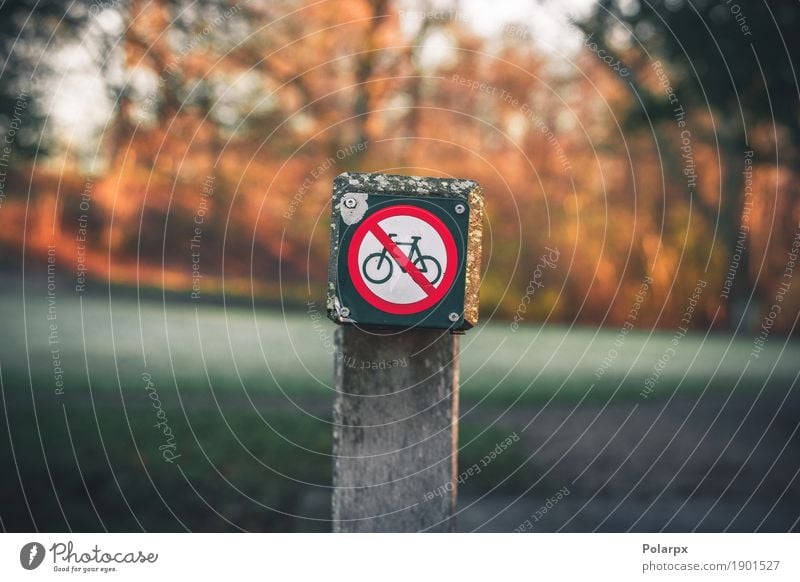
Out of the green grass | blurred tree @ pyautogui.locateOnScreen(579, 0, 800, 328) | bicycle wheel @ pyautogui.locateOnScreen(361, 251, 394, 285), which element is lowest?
the green grass

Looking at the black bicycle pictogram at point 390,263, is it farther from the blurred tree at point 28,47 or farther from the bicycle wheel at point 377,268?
the blurred tree at point 28,47

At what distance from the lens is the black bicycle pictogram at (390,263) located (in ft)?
4.75

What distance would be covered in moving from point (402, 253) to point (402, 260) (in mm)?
14

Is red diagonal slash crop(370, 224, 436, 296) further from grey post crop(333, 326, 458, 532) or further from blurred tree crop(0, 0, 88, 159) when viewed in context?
blurred tree crop(0, 0, 88, 159)

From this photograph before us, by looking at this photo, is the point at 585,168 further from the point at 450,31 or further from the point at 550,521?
the point at 550,521

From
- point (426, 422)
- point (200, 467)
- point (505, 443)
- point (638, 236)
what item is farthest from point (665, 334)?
point (426, 422)

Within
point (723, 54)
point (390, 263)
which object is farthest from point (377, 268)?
point (723, 54)

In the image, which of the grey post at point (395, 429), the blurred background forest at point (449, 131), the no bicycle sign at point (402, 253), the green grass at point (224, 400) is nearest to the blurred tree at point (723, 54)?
the blurred background forest at point (449, 131)

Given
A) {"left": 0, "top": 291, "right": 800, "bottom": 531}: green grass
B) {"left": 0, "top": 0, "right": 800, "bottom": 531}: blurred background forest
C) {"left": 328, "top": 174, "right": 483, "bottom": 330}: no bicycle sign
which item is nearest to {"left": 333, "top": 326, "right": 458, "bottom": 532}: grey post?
{"left": 328, "top": 174, "right": 483, "bottom": 330}: no bicycle sign

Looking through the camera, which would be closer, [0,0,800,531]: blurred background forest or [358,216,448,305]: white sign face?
[358,216,448,305]: white sign face

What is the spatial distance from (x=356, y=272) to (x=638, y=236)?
345 inches

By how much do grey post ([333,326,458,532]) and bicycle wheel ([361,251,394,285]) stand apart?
0.11 metres

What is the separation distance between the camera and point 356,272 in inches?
57.1

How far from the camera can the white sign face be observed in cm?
145
